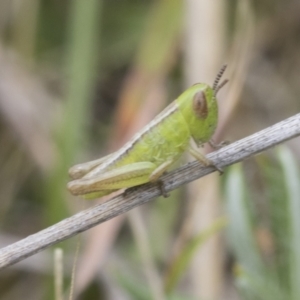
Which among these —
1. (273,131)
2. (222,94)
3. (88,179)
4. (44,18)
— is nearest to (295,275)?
(273,131)

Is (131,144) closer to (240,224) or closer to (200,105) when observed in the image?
(200,105)

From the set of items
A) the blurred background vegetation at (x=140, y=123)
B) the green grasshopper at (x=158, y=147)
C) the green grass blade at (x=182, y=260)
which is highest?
the blurred background vegetation at (x=140, y=123)

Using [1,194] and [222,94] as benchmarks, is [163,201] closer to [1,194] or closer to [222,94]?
[222,94]

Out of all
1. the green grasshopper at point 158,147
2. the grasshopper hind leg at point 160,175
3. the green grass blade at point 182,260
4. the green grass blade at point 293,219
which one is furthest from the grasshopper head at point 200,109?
the green grass blade at point 182,260

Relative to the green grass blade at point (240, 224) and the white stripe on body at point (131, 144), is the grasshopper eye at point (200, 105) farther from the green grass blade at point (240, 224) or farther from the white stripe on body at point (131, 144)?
the green grass blade at point (240, 224)

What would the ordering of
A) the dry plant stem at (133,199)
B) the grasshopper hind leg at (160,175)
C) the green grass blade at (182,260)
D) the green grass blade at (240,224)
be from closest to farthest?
the dry plant stem at (133,199) → the grasshopper hind leg at (160,175) → the green grass blade at (240,224) → the green grass blade at (182,260)

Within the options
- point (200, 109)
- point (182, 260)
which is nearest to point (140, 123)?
point (182, 260)

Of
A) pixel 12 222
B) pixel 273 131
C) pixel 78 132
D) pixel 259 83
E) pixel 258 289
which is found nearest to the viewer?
pixel 273 131
